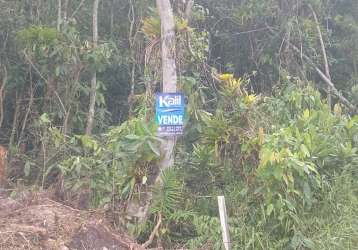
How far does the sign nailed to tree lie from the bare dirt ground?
3.32 feet

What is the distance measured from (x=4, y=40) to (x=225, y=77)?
176 inches

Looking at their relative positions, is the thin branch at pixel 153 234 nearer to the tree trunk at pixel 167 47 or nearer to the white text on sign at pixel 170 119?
the white text on sign at pixel 170 119

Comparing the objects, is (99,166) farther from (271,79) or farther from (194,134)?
(271,79)

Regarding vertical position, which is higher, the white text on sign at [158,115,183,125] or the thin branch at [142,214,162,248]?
the white text on sign at [158,115,183,125]

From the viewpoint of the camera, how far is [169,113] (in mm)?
4828

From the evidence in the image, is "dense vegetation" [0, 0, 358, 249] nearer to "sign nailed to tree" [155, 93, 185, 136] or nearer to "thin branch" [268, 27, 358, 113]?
"thin branch" [268, 27, 358, 113]

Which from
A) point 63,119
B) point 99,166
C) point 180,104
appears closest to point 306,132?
point 180,104

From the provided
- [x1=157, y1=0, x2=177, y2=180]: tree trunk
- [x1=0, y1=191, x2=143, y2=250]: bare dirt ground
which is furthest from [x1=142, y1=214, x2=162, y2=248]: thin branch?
[x1=157, y1=0, x2=177, y2=180]: tree trunk

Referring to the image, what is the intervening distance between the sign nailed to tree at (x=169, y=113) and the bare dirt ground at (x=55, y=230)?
101 centimetres

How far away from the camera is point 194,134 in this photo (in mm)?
5551

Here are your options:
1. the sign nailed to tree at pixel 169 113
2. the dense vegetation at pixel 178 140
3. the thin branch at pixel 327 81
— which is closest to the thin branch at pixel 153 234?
the dense vegetation at pixel 178 140

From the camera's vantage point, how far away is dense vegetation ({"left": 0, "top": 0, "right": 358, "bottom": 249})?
4.74 metres

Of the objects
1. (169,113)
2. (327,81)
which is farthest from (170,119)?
(327,81)

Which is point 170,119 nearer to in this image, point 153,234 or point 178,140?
point 178,140
